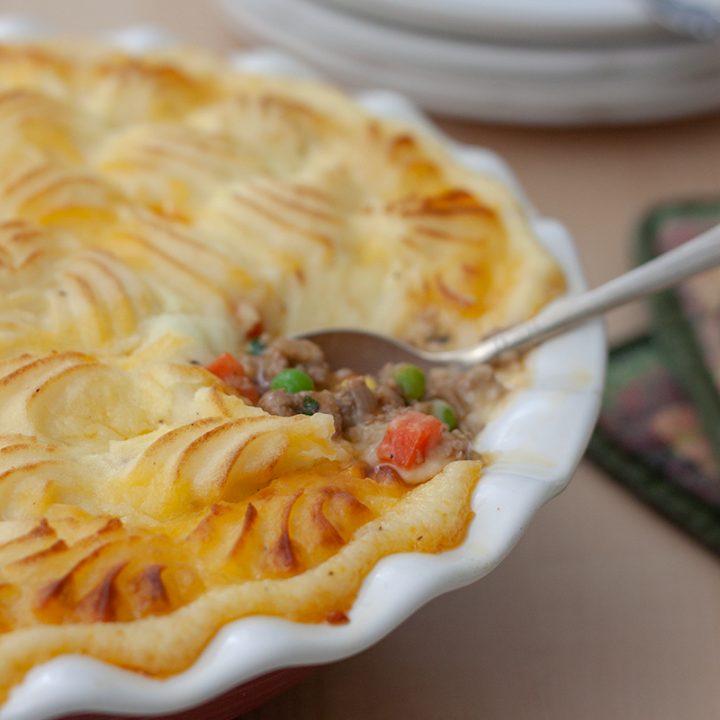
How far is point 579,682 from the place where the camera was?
7.73 ft

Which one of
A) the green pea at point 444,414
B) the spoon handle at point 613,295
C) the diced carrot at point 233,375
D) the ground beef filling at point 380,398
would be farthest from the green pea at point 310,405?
the spoon handle at point 613,295

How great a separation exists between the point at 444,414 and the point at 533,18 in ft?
5.86

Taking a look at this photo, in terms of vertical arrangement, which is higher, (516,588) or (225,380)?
(225,380)

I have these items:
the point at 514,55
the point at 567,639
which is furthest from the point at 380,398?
the point at 514,55

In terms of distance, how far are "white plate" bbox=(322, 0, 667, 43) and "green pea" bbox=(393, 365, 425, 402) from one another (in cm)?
165

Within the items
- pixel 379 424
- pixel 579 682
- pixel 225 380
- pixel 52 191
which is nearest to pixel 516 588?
pixel 579 682

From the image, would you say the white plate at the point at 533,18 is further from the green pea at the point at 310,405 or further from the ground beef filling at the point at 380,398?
the green pea at the point at 310,405

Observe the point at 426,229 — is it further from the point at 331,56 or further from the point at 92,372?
the point at 331,56

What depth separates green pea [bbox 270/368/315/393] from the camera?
2.22m

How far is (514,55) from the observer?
366 cm

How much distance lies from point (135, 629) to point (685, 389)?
184 cm

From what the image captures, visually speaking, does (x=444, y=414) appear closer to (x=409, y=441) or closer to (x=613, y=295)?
(x=409, y=441)

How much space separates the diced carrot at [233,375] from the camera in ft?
7.38

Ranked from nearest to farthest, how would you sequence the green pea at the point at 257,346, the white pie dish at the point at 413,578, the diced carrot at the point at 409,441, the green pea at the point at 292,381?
the white pie dish at the point at 413,578 < the diced carrot at the point at 409,441 < the green pea at the point at 292,381 < the green pea at the point at 257,346
